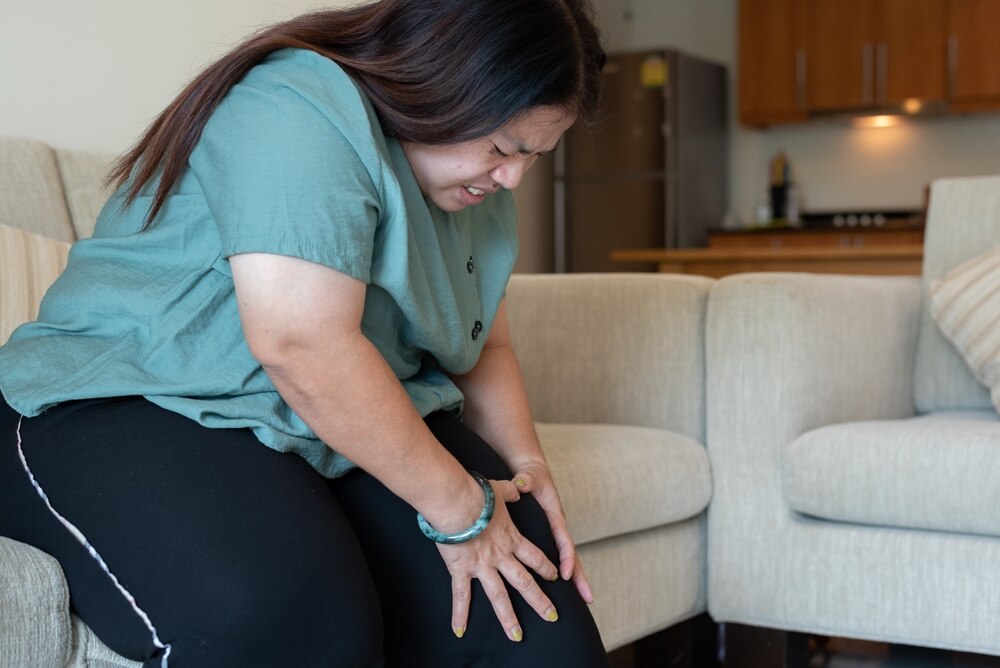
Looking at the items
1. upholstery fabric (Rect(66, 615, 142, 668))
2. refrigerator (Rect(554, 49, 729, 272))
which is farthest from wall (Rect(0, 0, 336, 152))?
refrigerator (Rect(554, 49, 729, 272))

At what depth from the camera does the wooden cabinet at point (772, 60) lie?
586 centimetres

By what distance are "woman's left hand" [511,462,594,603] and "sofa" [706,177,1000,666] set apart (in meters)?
0.67

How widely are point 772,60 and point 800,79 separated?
0.56ft

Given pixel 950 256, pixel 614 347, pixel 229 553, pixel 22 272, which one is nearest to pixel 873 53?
pixel 950 256

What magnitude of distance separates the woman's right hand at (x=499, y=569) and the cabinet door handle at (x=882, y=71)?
201 inches

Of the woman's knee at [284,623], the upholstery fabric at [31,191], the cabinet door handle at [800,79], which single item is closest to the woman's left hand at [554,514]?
the woman's knee at [284,623]

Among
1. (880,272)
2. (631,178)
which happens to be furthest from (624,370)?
(631,178)

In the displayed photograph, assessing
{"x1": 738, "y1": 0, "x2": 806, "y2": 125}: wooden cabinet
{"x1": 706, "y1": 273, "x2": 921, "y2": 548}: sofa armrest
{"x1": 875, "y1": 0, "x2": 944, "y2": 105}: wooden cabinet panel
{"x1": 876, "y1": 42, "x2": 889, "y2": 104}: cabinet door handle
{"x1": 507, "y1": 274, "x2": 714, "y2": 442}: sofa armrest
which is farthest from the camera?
{"x1": 738, "y1": 0, "x2": 806, "y2": 125}: wooden cabinet

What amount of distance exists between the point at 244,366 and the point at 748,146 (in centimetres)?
571

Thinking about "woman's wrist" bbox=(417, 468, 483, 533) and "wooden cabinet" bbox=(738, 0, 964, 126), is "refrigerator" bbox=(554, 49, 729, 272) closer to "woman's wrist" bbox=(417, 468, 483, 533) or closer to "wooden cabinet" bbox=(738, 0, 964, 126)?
"wooden cabinet" bbox=(738, 0, 964, 126)

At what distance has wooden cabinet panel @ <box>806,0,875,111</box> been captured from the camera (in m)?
5.71

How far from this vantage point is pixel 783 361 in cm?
191

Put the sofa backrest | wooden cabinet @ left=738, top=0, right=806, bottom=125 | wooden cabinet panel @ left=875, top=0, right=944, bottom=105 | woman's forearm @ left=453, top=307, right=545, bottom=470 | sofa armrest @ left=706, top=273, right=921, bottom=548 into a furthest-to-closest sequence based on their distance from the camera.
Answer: wooden cabinet @ left=738, top=0, right=806, bottom=125, wooden cabinet panel @ left=875, top=0, right=944, bottom=105, the sofa backrest, sofa armrest @ left=706, top=273, right=921, bottom=548, woman's forearm @ left=453, top=307, right=545, bottom=470

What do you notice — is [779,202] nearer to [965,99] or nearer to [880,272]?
[965,99]
